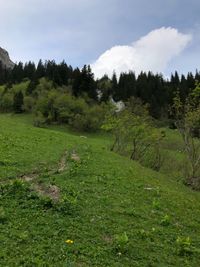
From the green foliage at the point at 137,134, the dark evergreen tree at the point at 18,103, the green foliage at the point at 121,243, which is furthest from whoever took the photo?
the dark evergreen tree at the point at 18,103

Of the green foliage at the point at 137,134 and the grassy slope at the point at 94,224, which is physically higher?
the green foliage at the point at 137,134

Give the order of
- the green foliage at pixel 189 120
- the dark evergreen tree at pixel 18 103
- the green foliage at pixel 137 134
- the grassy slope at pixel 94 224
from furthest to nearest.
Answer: the dark evergreen tree at pixel 18 103, the green foliage at pixel 137 134, the green foliage at pixel 189 120, the grassy slope at pixel 94 224

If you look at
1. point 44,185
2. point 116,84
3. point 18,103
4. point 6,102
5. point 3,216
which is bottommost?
point 3,216

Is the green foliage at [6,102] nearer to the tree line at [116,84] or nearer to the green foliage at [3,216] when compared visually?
the tree line at [116,84]

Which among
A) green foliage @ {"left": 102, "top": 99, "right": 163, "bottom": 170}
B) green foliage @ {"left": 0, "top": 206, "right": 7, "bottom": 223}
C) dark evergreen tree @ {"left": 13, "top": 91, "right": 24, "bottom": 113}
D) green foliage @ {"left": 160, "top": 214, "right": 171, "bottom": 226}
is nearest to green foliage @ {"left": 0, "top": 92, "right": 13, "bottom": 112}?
dark evergreen tree @ {"left": 13, "top": 91, "right": 24, "bottom": 113}

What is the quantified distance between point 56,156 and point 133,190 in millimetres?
9638

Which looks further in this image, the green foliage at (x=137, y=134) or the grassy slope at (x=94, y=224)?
the green foliage at (x=137, y=134)

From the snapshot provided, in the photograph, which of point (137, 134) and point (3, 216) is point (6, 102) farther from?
point (3, 216)

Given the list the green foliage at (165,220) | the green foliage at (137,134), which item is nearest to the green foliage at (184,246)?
the green foliage at (165,220)

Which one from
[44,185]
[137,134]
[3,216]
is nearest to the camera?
[3,216]

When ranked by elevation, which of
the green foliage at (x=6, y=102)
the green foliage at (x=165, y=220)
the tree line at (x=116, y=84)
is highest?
the tree line at (x=116, y=84)

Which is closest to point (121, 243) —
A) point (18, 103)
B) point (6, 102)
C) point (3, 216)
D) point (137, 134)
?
point (3, 216)

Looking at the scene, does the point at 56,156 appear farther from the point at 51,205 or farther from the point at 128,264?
the point at 128,264

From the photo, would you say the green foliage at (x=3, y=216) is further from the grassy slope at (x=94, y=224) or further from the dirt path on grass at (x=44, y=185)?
the dirt path on grass at (x=44, y=185)
